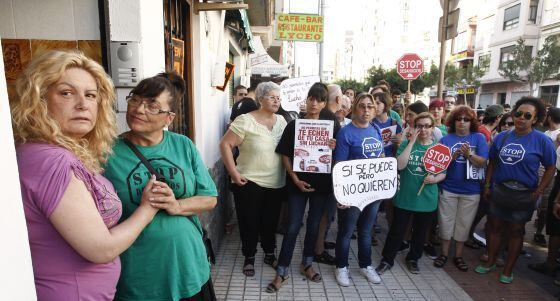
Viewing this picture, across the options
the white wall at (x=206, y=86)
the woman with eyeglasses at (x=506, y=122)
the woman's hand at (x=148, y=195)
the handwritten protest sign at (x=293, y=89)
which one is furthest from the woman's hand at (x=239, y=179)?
the woman with eyeglasses at (x=506, y=122)

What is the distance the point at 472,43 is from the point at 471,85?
11.7 metres

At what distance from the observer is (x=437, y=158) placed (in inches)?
147

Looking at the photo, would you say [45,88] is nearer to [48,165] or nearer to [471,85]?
[48,165]

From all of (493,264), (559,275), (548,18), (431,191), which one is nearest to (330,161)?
(431,191)

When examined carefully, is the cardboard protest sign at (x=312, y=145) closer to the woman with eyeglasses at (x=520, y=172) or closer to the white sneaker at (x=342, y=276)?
the white sneaker at (x=342, y=276)

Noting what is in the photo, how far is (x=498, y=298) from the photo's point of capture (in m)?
3.46

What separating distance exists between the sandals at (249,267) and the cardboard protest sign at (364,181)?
4.25ft

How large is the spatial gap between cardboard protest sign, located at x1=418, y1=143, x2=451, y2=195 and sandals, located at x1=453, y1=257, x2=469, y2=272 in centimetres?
121

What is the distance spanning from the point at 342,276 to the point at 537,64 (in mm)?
26937

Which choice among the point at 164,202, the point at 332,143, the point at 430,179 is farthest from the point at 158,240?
the point at 430,179

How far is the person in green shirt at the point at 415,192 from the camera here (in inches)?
150

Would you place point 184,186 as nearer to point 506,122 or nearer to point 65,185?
point 65,185

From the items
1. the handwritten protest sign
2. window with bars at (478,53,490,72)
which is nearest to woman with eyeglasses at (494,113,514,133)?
the handwritten protest sign

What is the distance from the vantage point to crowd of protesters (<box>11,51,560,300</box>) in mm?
1231
